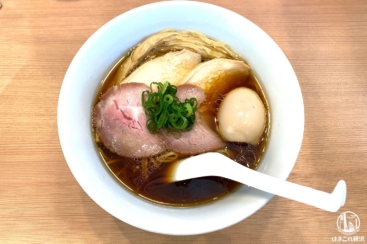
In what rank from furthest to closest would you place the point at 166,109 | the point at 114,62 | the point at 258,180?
1. the point at 114,62
2. the point at 166,109
3. the point at 258,180

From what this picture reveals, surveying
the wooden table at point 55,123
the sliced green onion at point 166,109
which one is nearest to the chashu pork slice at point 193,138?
the sliced green onion at point 166,109

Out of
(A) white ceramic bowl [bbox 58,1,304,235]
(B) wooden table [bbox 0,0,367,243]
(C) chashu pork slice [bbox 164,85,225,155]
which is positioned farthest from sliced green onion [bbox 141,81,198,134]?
(B) wooden table [bbox 0,0,367,243]

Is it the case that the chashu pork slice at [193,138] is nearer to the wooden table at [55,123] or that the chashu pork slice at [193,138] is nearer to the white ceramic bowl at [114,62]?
the white ceramic bowl at [114,62]

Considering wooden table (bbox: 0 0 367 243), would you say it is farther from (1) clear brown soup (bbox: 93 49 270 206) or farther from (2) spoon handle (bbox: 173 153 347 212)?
(2) spoon handle (bbox: 173 153 347 212)

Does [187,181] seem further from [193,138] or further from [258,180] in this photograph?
[258,180]

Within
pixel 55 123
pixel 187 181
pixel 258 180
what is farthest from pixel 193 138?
pixel 55 123

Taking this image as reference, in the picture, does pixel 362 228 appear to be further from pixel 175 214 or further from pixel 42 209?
pixel 42 209

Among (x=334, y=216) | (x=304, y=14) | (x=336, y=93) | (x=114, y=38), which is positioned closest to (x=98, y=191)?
(x=114, y=38)
